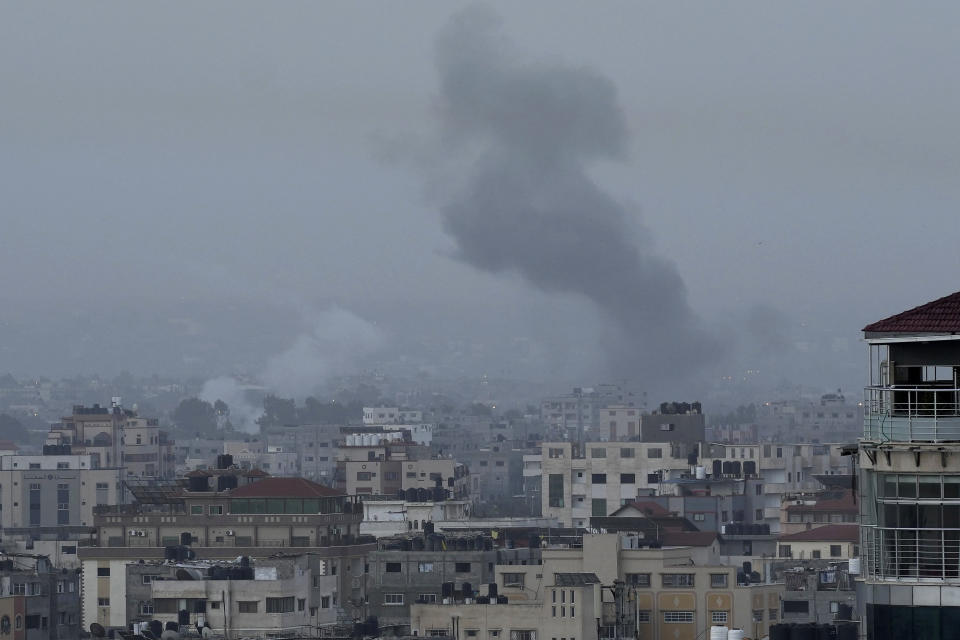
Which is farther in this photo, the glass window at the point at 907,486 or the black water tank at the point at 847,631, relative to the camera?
the black water tank at the point at 847,631

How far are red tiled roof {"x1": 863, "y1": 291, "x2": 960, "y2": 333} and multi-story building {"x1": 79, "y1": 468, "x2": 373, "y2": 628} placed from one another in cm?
9330

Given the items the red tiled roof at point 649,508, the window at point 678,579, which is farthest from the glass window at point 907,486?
the red tiled roof at point 649,508

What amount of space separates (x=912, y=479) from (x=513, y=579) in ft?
238

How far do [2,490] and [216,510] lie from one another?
257 feet

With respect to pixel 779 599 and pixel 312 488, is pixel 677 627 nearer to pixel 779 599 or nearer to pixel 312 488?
pixel 779 599

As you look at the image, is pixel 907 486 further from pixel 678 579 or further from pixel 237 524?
pixel 237 524

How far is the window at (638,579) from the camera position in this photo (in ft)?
296

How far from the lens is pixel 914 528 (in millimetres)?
22031

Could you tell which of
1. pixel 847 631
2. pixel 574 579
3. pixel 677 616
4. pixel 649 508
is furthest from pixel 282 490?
pixel 847 631

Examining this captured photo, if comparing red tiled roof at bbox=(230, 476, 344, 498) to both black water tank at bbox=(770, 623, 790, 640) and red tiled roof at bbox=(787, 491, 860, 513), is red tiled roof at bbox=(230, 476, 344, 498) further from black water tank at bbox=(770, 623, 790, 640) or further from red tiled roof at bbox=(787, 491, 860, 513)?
black water tank at bbox=(770, 623, 790, 640)

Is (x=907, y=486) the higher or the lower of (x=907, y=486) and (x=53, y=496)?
the lower

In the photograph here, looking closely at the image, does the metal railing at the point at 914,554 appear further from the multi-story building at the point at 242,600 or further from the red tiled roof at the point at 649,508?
the red tiled roof at the point at 649,508

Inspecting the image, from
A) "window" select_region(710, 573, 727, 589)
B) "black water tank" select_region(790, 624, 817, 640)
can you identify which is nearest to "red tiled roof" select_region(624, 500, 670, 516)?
"window" select_region(710, 573, 727, 589)

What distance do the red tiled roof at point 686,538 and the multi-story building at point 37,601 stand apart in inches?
775
